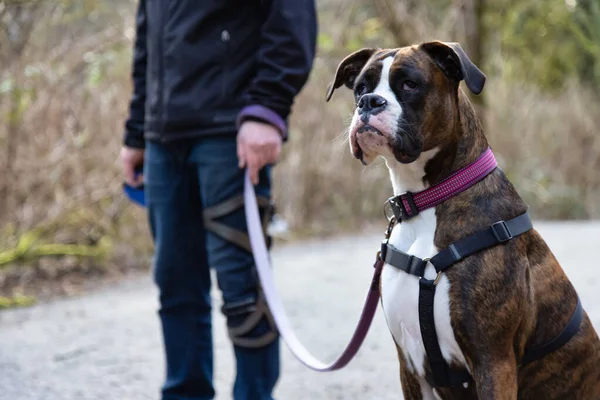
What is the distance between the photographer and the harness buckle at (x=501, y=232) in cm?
252

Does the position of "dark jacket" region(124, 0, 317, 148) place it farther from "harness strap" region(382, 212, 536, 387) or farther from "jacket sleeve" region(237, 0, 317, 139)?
"harness strap" region(382, 212, 536, 387)

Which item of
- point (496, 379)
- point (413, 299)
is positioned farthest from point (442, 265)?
point (496, 379)

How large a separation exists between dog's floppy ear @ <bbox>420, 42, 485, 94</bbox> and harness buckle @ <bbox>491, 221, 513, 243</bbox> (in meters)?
0.41

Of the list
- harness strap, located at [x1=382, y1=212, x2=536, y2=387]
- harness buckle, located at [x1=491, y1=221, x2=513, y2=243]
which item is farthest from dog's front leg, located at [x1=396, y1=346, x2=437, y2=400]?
harness buckle, located at [x1=491, y1=221, x2=513, y2=243]

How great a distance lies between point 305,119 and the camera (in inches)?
390

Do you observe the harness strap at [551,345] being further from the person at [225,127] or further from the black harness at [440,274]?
the person at [225,127]

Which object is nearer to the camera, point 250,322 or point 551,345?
point 551,345

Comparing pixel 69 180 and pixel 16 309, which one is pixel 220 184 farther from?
pixel 69 180

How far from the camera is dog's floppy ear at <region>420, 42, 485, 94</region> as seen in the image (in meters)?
2.54

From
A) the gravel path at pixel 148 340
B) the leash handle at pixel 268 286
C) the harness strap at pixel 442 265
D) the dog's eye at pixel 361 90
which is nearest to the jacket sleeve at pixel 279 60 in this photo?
the leash handle at pixel 268 286

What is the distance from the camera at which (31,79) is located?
697 cm

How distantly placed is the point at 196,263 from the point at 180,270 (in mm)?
84

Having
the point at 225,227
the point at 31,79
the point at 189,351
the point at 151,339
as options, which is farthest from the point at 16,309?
the point at 225,227

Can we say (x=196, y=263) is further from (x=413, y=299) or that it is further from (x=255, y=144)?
(x=413, y=299)
